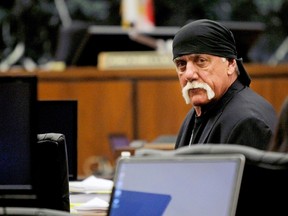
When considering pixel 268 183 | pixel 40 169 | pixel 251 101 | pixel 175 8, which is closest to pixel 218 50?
pixel 251 101

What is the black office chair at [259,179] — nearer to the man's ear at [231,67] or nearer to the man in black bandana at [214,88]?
the man in black bandana at [214,88]

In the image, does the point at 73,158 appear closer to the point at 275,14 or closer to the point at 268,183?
the point at 268,183

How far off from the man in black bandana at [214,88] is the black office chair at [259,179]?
5.15 ft

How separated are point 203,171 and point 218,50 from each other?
6.44 feet

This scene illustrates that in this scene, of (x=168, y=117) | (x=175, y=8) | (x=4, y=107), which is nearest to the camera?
(x=4, y=107)

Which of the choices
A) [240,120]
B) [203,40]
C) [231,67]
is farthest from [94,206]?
[231,67]

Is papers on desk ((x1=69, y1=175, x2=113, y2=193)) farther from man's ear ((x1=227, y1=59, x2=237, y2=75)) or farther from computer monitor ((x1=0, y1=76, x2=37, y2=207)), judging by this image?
computer monitor ((x1=0, y1=76, x2=37, y2=207))

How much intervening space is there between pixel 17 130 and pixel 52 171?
0.25 meters

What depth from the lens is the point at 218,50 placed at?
4.18 metres

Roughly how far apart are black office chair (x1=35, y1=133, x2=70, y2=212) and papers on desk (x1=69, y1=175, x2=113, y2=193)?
0.92m

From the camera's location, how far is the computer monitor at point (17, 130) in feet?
9.23

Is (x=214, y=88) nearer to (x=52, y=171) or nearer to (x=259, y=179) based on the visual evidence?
(x=52, y=171)

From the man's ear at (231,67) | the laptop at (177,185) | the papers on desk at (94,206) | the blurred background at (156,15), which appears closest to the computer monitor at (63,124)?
the papers on desk at (94,206)

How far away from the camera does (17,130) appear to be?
2.85 meters
